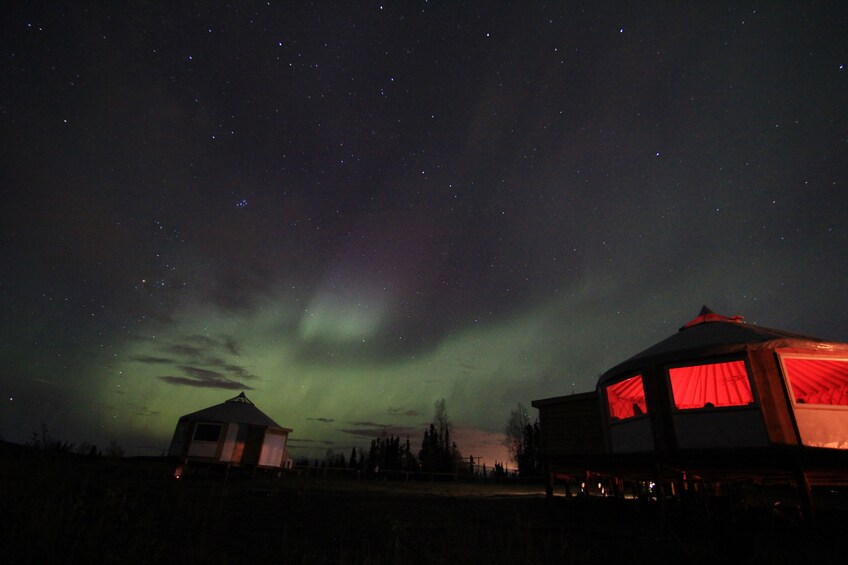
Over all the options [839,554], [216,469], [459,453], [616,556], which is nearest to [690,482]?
[839,554]

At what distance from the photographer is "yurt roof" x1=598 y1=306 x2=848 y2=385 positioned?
342 inches

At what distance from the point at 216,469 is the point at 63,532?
24182mm

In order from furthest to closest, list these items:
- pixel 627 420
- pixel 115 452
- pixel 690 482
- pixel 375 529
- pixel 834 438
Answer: pixel 115 452 < pixel 690 482 < pixel 627 420 < pixel 834 438 < pixel 375 529

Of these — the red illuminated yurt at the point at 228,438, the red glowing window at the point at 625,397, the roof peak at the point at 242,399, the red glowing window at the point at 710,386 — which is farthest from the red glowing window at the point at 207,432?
the red glowing window at the point at 710,386

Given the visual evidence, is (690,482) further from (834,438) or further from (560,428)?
(834,438)

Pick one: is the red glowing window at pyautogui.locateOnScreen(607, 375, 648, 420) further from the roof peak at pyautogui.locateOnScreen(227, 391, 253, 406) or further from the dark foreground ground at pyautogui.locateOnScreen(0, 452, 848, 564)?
the roof peak at pyautogui.locateOnScreen(227, 391, 253, 406)

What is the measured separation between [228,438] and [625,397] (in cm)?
2123

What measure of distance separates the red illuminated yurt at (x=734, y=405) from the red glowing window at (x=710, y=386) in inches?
77.1

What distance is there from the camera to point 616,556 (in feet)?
18.3

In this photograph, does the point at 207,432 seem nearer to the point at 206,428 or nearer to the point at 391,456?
the point at 206,428

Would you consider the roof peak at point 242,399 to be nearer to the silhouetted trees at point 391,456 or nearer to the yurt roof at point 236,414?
the yurt roof at point 236,414

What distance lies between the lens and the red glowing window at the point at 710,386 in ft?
45.6

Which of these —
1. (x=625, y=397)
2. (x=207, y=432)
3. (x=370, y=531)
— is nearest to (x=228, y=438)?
(x=207, y=432)

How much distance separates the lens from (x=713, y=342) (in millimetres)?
9617
